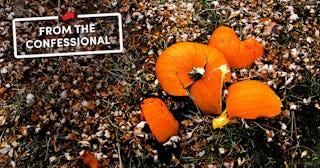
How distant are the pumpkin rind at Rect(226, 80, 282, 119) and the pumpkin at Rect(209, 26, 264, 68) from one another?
15 cm

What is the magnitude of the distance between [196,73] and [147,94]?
0.31 metres

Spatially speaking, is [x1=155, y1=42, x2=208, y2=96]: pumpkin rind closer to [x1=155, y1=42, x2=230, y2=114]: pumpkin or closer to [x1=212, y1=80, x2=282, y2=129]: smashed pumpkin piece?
[x1=155, y1=42, x2=230, y2=114]: pumpkin

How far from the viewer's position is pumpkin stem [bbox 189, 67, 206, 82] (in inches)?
94.8

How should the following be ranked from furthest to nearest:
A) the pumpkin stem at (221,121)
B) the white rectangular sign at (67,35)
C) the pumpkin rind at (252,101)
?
the white rectangular sign at (67,35)
the pumpkin stem at (221,121)
the pumpkin rind at (252,101)

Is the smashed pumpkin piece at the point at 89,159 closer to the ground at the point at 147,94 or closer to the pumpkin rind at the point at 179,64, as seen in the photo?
the ground at the point at 147,94

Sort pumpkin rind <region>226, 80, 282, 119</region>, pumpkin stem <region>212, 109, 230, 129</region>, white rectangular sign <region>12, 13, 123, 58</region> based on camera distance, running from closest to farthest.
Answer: pumpkin rind <region>226, 80, 282, 119</region> → pumpkin stem <region>212, 109, 230, 129</region> → white rectangular sign <region>12, 13, 123, 58</region>

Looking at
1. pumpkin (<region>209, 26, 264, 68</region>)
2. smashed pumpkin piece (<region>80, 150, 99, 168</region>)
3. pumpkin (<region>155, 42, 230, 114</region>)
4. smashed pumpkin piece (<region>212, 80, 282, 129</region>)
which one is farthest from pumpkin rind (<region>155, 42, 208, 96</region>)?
smashed pumpkin piece (<region>80, 150, 99, 168</region>)

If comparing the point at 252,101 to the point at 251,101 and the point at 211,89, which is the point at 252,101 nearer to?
the point at 251,101

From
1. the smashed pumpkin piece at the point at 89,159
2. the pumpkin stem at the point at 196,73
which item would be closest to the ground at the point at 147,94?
the smashed pumpkin piece at the point at 89,159

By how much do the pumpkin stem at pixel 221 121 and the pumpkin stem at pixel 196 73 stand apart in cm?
22

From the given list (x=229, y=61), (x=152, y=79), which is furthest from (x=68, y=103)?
(x=229, y=61)

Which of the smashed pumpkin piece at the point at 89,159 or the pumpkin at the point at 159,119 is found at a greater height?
the pumpkin at the point at 159,119

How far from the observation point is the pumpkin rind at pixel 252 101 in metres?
2.39

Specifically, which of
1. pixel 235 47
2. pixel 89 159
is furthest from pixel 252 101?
pixel 89 159
